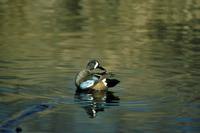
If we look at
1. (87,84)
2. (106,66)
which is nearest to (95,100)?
(87,84)

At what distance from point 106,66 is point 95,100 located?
21.2 feet

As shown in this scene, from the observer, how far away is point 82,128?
19.0m

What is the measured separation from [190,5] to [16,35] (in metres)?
30.7

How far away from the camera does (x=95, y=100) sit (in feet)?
75.7

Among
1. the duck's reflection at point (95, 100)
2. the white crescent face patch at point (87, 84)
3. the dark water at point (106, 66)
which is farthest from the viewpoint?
the white crescent face patch at point (87, 84)

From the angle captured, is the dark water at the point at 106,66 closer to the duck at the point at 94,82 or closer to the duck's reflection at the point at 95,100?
the duck's reflection at the point at 95,100

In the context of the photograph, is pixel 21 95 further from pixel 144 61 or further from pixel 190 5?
pixel 190 5

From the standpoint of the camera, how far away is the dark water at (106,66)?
19891mm

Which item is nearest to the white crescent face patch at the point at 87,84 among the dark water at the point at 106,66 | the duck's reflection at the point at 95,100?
the duck's reflection at the point at 95,100

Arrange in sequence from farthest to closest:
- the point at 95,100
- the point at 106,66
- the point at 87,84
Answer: the point at 106,66 < the point at 87,84 < the point at 95,100

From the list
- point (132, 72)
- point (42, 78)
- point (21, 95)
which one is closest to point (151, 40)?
point (132, 72)

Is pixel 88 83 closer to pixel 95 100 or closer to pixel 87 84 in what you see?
pixel 87 84

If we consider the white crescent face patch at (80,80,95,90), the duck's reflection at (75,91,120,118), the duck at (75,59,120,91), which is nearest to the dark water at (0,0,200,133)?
the duck's reflection at (75,91,120,118)

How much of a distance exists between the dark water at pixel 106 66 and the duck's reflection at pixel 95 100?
132 mm
